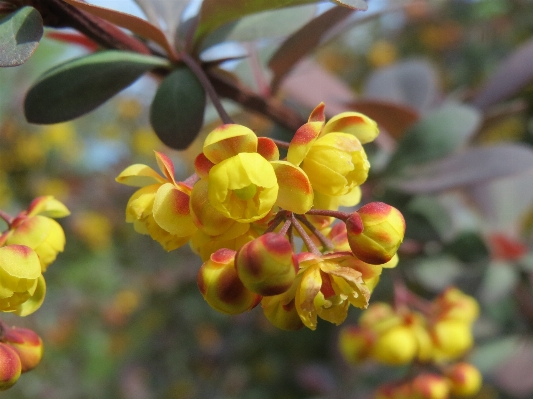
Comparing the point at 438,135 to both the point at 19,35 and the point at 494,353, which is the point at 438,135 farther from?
the point at 494,353

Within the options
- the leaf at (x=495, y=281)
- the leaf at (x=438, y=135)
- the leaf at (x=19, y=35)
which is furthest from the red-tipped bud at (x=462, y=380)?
the leaf at (x=19, y=35)

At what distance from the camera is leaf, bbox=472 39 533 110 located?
1.21 meters

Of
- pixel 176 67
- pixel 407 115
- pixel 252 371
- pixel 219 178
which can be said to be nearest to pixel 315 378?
pixel 252 371

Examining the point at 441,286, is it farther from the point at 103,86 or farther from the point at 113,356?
the point at 113,356

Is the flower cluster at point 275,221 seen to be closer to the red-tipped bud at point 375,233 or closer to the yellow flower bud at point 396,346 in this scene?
the red-tipped bud at point 375,233

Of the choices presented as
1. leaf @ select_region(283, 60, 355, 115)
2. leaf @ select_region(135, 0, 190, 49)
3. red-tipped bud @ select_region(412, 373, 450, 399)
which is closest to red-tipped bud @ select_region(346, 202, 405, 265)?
leaf @ select_region(135, 0, 190, 49)

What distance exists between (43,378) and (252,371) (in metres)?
1.52

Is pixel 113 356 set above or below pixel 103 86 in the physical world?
below

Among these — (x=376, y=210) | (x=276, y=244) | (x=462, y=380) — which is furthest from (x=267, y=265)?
(x=462, y=380)

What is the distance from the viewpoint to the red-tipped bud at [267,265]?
0.43 m

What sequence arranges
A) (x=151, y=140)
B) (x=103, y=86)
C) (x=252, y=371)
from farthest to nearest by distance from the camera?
(x=151, y=140) → (x=252, y=371) → (x=103, y=86)

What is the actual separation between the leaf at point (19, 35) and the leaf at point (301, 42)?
1.27 feet

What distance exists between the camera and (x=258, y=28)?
834mm

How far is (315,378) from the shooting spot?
7.67ft
